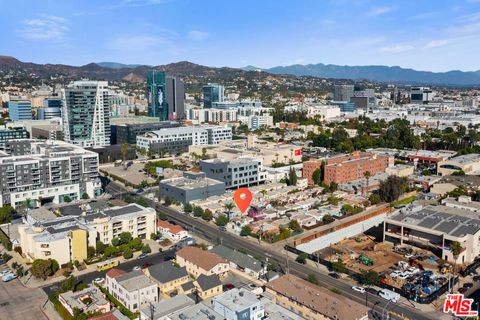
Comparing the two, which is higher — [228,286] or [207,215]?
[207,215]

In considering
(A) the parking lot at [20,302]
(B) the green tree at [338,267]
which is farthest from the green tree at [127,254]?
(B) the green tree at [338,267]

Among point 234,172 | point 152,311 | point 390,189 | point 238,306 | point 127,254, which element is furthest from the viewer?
point 234,172

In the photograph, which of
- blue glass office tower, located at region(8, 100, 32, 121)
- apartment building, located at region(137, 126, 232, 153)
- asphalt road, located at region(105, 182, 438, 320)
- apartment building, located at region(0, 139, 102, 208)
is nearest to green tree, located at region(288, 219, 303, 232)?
asphalt road, located at region(105, 182, 438, 320)

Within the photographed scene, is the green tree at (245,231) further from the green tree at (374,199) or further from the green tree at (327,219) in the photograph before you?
the green tree at (374,199)

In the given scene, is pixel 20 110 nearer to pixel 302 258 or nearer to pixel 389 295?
pixel 302 258

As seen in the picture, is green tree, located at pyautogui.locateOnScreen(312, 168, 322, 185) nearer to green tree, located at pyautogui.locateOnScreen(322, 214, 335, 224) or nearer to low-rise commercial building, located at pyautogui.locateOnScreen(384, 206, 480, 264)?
green tree, located at pyautogui.locateOnScreen(322, 214, 335, 224)

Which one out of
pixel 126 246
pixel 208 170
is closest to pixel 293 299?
pixel 126 246

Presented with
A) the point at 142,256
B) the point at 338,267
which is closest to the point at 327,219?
the point at 338,267
